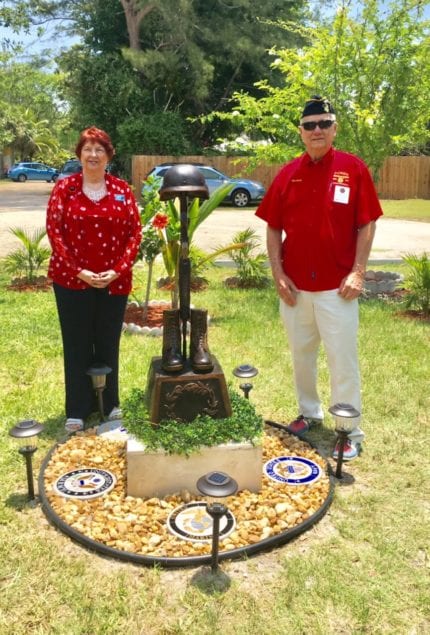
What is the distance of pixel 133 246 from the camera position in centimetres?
371

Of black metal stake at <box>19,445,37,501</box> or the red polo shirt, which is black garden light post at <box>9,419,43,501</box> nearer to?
black metal stake at <box>19,445,37,501</box>

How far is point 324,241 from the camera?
3348 mm

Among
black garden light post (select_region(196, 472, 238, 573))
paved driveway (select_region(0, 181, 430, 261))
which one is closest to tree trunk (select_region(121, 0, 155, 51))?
paved driveway (select_region(0, 181, 430, 261))

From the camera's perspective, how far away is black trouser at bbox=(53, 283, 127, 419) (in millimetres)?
3723

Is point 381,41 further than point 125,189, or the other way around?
point 381,41

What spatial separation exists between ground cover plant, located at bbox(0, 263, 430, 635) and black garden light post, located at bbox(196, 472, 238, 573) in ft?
0.57

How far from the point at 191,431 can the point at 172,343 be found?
0.50m

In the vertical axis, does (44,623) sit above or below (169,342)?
below

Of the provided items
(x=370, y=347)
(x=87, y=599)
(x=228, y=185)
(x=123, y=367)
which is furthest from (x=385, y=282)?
Answer: (x=87, y=599)

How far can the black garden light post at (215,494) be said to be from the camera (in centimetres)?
248

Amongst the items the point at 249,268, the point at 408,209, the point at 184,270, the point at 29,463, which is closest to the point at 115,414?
the point at 29,463

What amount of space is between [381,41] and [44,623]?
781cm

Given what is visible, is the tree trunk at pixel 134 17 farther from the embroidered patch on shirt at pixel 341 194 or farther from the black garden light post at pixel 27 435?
the black garden light post at pixel 27 435

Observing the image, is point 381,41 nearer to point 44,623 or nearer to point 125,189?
point 125,189
